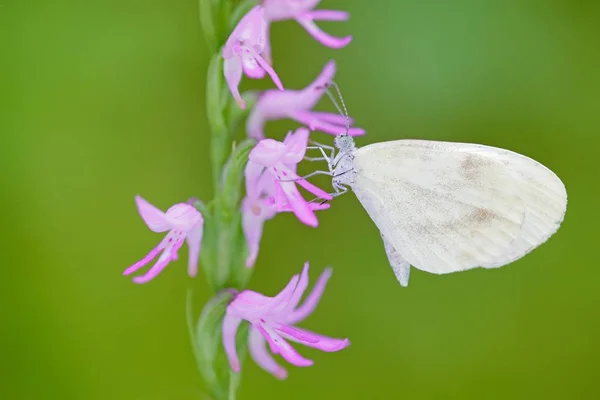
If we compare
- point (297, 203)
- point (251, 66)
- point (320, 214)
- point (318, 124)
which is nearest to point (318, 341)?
point (297, 203)

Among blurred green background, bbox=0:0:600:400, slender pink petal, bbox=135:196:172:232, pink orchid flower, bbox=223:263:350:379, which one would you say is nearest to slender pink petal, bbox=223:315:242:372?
pink orchid flower, bbox=223:263:350:379

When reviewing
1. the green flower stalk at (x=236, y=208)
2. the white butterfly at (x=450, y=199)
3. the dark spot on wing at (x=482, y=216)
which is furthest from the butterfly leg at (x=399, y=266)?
the green flower stalk at (x=236, y=208)

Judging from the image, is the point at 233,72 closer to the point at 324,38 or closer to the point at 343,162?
the point at 324,38

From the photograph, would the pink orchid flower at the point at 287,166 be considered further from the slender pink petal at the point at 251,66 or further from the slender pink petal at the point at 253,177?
the slender pink petal at the point at 251,66

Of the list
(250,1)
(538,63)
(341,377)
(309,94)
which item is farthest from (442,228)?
(538,63)

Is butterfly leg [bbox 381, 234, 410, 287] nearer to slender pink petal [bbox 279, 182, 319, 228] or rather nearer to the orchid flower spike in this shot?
slender pink petal [bbox 279, 182, 319, 228]
